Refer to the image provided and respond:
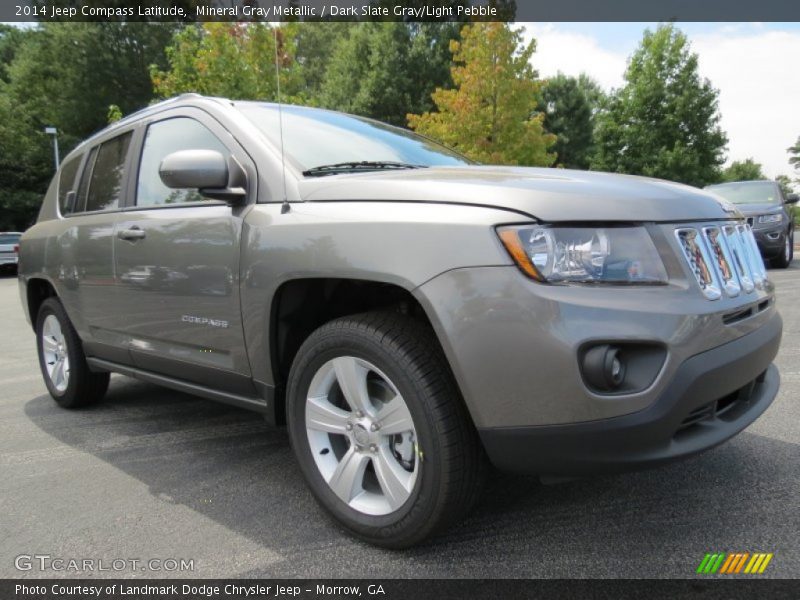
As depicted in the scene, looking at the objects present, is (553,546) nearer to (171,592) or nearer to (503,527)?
(503,527)

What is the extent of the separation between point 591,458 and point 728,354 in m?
0.56

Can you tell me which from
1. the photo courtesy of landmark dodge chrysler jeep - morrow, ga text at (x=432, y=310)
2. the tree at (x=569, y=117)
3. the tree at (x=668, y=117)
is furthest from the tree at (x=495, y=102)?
the tree at (x=569, y=117)

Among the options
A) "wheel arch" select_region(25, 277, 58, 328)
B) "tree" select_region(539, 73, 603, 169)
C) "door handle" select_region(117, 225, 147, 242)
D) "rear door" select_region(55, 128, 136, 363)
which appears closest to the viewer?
"door handle" select_region(117, 225, 147, 242)

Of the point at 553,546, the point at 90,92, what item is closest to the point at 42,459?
the point at 553,546

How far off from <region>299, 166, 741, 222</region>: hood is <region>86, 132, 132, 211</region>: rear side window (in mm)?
1660

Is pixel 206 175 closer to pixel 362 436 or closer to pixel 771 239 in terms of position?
pixel 362 436

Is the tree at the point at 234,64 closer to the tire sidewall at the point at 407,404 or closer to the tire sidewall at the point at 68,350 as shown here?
the tire sidewall at the point at 68,350

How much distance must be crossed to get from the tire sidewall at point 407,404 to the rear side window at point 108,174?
1.83 meters

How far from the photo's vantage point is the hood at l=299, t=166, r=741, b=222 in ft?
6.37

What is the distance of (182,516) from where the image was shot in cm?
260

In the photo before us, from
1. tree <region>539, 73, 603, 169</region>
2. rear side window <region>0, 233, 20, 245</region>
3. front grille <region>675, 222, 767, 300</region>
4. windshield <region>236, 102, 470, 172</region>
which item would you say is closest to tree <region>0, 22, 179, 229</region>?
rear side window <region>0, 233, 20, 245</region>

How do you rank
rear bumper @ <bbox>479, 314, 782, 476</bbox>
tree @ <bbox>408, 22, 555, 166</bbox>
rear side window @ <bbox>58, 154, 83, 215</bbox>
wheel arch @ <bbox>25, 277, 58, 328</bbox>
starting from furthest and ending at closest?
tree @ <bbox>408, 22, 555, 166</bbox>, wheel arch @ <bbox>25, 277, 58, 328</bbox>, rear side window @ <bbox>58, 154, 83, 215</bbox>, rear bumper @ <bbox>479, 314, 782, 476</bbox>

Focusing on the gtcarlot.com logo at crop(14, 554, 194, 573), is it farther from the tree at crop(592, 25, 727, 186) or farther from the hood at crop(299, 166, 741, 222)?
the tree at crop(592, 25, 727, 186)

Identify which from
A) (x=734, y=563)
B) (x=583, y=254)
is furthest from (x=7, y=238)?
(x=734, y=563)
